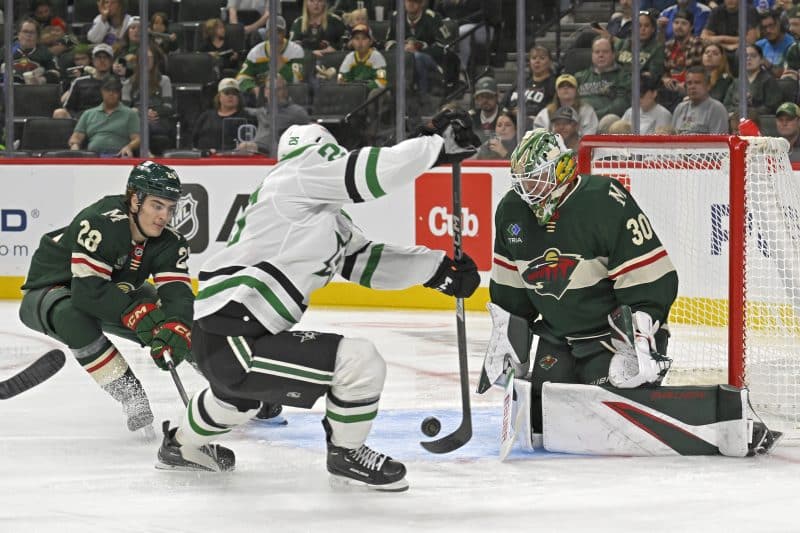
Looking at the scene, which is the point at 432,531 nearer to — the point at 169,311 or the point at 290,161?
Answer: the point at 290,161

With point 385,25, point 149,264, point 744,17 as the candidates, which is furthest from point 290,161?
point 385,25

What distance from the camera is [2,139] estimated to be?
827cm

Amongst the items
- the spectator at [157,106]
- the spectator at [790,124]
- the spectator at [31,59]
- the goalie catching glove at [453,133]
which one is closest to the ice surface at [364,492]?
the goalie catching glove at [453,133]

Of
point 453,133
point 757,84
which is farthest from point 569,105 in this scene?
point 453,133

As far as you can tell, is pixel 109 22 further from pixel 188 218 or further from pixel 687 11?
pixel 687 11

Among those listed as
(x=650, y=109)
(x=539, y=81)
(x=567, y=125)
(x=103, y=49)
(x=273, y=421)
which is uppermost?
(x=103, y=49)

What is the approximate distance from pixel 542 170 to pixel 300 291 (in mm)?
786

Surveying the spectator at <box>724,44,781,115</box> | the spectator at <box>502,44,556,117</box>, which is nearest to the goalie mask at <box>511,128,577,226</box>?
the spectator at <box>724,44,781,115</box>

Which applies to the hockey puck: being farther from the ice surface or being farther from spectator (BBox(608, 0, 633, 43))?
spectator (BBox(608, 0, 633, 43))

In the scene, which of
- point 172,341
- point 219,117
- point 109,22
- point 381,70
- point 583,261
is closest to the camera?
point 583,261

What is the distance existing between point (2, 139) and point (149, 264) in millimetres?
4249

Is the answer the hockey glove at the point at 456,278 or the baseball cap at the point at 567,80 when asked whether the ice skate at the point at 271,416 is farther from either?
the baseball cap at the point at 567,80

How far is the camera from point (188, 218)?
25.8 feet

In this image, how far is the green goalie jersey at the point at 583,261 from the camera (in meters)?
3.77
